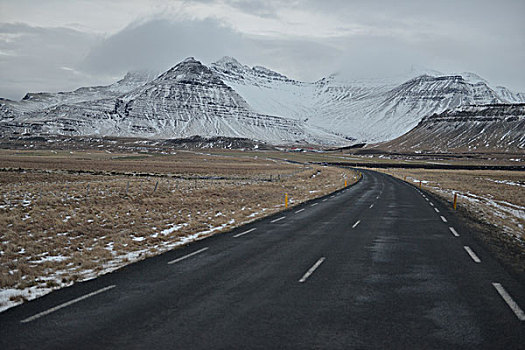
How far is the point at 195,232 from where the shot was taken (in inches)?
672

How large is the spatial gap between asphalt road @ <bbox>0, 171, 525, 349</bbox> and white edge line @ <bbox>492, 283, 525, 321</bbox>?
0.02 meters

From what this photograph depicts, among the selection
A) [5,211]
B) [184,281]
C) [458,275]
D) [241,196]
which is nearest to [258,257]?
[184,281]

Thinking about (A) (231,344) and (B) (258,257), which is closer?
(A) (231,344)

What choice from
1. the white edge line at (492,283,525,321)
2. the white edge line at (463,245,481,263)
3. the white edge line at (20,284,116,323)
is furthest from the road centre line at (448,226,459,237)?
the white edge line at (20,284,116,323)

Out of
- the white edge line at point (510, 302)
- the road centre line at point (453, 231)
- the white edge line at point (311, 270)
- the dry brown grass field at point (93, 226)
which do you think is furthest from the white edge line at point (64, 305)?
the road centre line at point (453, 231)

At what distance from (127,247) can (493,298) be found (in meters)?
10.6

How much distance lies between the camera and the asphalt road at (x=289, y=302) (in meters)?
6.60

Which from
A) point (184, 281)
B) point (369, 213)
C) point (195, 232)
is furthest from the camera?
point (369, 213)

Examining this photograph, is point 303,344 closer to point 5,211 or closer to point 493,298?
point 493,298

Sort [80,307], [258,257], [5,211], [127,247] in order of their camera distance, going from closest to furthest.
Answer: [80,307] < [258,257] < [127,247] < [5,211]

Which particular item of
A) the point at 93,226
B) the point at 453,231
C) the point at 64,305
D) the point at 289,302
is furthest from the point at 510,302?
the point at 93,226

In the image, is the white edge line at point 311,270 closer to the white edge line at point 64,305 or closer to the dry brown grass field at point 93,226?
the white edge line at point 64,305

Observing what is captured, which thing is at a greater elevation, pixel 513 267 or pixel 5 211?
pixel 513 267

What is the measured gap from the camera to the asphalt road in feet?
21.6
